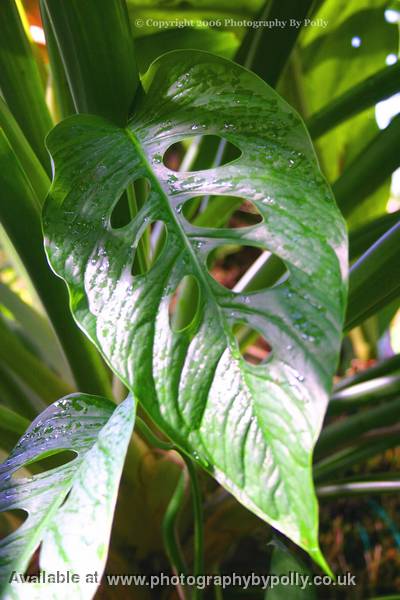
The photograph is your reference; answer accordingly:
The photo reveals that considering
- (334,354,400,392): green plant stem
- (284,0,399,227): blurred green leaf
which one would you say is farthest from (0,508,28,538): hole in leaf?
(284,0,399,227): blurred green leaf

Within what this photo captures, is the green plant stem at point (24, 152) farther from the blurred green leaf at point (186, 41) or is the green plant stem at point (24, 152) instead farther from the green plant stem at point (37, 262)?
the blurred green leaf at point (186, 41)

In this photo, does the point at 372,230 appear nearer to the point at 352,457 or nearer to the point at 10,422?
the point at 352,457

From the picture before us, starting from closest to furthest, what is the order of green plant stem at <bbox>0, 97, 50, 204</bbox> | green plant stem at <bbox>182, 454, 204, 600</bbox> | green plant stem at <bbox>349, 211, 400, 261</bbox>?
green plant stem at <bbox>182, 454, 204, 600</bbox> < green plant stem at <bbox>0, 97, 50, 204</bbox> < green plant stem at <bbox>349, 211, 400, 261</bbox>

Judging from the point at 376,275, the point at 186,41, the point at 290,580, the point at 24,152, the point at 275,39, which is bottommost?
the point at 290,580

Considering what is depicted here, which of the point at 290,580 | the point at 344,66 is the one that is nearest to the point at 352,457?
the point at 290,580

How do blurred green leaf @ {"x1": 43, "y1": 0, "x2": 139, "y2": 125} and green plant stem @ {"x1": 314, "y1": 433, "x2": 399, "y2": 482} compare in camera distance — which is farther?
green plant stem @ {"x1": 314, "y1": 433, "x2": 399, "y2": 482}

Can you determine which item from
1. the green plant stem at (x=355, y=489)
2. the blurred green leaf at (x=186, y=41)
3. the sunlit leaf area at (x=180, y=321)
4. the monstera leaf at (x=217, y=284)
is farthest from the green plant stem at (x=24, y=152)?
the green plant stem at (x=355, y=489)

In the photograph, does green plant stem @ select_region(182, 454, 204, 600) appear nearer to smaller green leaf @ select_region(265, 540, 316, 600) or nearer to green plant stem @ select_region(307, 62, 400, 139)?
smaller green leaf @ select_region(265, 540, 316, 600)

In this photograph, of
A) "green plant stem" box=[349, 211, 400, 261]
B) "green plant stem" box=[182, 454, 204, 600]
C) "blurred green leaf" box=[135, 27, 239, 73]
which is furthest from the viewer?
"blurred green leaf" box=[135, 27, 239, 73]
